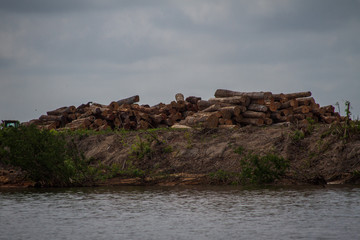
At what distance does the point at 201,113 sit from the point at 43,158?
9.51 m

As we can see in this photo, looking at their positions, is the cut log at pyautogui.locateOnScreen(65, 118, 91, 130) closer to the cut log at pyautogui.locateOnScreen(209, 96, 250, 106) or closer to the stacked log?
the stacked log

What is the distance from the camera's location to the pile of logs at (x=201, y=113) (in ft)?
83.7

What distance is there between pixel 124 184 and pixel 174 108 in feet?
34.6

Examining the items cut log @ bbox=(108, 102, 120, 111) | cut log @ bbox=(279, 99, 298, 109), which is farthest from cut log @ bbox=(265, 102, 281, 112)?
cut log @ bbox=(108, 102, 120, 111)

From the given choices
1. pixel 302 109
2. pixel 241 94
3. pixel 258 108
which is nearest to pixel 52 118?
pixel 241 94

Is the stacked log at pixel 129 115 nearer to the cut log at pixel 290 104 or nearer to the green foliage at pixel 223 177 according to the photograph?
the cut log at pixel 290 104

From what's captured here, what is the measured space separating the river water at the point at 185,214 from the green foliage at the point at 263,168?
3.96ft

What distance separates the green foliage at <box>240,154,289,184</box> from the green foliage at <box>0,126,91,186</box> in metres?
6.32

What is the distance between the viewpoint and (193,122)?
83.8ft

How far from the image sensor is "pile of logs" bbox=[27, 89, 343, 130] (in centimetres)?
2552

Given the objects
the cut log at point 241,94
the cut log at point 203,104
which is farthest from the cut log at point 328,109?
the cut log at point 203,104

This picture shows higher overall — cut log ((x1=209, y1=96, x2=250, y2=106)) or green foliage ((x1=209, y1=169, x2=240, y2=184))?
cut log ((x1=209, y1=96, x2=250, y2=106))

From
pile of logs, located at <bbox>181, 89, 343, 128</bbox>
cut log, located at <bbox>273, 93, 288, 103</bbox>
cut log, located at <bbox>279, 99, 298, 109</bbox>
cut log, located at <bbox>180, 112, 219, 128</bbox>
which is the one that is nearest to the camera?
cut log, located at <bbox>180, 112, 219, 128</bbox>

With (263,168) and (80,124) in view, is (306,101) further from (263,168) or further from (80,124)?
(80,124)
